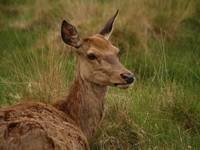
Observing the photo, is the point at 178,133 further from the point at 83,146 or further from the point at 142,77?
the point at 142,77

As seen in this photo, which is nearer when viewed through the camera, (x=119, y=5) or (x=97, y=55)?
(x=97, y=55)

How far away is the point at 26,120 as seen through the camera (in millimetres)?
7543

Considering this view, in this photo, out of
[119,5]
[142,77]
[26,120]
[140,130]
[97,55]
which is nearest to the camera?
[26,120]

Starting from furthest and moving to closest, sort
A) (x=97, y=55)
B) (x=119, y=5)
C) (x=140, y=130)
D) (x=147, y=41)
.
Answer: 1. (x=119, y=5)
2. (x=147, y=41)
3. (x=140, y=130)
4. (x=97, y=55)

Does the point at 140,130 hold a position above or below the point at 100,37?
below

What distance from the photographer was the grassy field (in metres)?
9.27

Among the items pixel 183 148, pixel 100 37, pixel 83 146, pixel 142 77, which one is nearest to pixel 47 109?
pixel 83 146

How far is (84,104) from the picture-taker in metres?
8.55

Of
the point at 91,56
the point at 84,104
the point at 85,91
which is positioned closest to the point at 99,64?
the point at 91,56

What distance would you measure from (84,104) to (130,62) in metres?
3.73

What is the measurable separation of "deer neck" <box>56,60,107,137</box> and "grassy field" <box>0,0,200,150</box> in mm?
484

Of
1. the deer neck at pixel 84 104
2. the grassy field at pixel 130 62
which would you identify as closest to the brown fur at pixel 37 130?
the deer neck at pixel 84 104

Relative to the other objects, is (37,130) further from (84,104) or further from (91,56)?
(91,56)

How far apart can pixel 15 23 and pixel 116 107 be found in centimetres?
594
